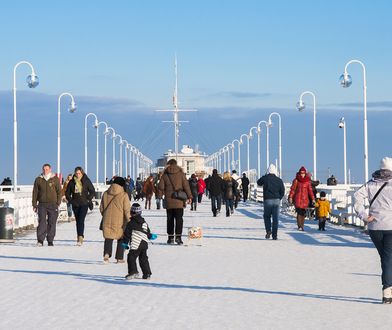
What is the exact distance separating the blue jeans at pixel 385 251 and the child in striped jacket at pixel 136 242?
13.0 feet

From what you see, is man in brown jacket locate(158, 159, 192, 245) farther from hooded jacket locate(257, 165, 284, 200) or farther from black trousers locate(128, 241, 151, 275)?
black trousers locate(128, 241, 151, 275)

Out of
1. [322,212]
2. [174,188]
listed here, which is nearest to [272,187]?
[174,188]

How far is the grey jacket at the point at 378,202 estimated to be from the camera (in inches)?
473

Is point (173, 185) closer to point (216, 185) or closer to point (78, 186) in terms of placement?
point (78, 186)

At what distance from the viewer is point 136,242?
15211 millimetres

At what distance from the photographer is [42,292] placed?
43.5ft

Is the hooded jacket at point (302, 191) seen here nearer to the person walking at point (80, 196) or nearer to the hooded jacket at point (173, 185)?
the hooded jacket at point (173, 185)

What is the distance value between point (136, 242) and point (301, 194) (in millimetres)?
13917

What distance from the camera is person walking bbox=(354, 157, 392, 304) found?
11.9 meters

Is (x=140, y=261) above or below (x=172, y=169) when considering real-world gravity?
below

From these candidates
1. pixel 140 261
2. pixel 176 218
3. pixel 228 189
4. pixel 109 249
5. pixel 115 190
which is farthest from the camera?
pixel 228 189

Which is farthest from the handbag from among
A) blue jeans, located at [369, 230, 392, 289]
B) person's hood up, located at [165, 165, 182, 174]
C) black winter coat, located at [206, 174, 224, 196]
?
black winter coat, located at [206, 174, 224, 196]

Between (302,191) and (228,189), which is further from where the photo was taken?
(228,189)

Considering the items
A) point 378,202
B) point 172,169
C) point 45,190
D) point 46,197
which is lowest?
point 378,202
